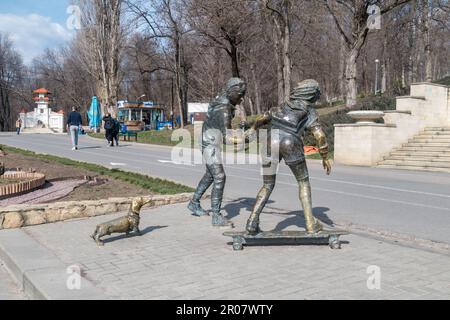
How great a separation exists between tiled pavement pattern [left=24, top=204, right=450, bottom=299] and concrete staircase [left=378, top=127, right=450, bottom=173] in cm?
1132

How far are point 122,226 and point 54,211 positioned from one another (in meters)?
1.68

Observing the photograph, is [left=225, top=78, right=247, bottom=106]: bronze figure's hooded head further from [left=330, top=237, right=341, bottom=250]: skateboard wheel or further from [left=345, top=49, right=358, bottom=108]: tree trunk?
[left=345, top=49, right=358, bottom=108]: tree trunk

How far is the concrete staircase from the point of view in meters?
16.3

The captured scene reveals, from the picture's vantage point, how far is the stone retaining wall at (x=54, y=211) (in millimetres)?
6617

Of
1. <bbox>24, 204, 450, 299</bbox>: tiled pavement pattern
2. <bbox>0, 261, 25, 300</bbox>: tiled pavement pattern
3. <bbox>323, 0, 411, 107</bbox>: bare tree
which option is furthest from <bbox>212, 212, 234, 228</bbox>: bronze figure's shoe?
<bbox>323, 0, 411, 107</bbox>: bare tree

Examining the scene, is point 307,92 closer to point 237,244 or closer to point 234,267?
point 237,244

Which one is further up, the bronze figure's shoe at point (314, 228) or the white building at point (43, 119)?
the white building at point (43, 119)

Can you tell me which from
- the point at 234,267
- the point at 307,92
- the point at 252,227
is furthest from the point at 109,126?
the point at 234,267

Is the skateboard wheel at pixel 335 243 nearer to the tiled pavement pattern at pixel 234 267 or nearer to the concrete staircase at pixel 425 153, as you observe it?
the tiled pavement pattern at pixel 234 267

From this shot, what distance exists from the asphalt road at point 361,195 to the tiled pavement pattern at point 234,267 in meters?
1.47

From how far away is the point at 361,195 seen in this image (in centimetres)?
1042

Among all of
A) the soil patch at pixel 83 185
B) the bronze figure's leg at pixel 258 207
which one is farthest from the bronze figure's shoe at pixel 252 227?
the soil patch at pixel 83 185

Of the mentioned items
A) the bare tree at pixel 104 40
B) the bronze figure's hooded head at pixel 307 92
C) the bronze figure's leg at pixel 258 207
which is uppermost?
the bare tree at pixel 104 40
